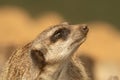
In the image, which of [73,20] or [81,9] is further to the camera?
[81,9]

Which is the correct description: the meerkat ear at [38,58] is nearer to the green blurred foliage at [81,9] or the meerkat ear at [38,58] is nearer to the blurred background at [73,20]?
the blurred background at [73,20]

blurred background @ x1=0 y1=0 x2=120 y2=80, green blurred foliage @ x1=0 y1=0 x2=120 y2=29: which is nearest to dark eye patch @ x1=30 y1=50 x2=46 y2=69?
blurred background @ x1=0 y1=0 x2=120 y2=80

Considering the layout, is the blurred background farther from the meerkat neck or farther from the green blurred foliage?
the meerkat neck

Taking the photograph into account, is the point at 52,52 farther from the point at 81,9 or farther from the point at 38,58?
the point at 81,9

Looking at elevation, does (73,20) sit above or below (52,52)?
below

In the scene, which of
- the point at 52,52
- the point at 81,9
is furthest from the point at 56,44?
the point at 81,9

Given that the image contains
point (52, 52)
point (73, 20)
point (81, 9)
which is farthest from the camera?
point (81, 9)

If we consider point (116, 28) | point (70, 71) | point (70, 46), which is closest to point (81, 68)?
point (70, 71)
